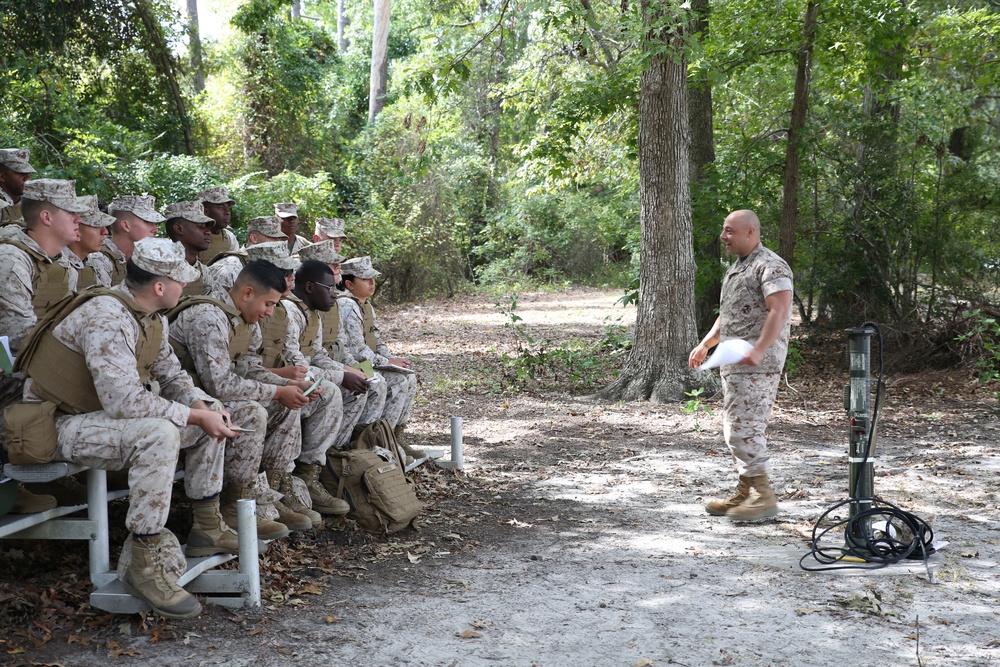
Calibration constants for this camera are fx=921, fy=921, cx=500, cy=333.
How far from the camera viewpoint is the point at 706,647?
408 cm

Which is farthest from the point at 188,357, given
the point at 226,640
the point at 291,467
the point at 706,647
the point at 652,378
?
the point at 652,378

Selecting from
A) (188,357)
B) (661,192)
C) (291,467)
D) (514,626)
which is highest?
(661,192)

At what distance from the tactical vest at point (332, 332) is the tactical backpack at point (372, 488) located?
1060 mm

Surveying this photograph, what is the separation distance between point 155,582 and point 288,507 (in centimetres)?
143

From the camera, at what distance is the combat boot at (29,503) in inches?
169

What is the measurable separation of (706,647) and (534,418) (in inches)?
232

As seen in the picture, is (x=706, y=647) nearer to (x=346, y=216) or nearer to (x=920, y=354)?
(x=920, y=354)

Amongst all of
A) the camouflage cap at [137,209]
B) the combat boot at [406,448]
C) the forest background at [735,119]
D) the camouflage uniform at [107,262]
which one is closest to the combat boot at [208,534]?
the camouflage uniform at [107,262]

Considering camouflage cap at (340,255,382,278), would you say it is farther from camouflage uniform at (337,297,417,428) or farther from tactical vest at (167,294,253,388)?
tactical vest at (167,294,253,388)

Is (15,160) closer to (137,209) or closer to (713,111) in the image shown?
(137,209)

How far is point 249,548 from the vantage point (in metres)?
4.43

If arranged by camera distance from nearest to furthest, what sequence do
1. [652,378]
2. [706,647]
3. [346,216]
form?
[706,647], [652,378], [346,216]

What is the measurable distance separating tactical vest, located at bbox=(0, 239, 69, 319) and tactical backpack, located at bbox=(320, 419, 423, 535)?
1.92 metres

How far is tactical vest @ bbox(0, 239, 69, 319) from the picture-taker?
5.04m
